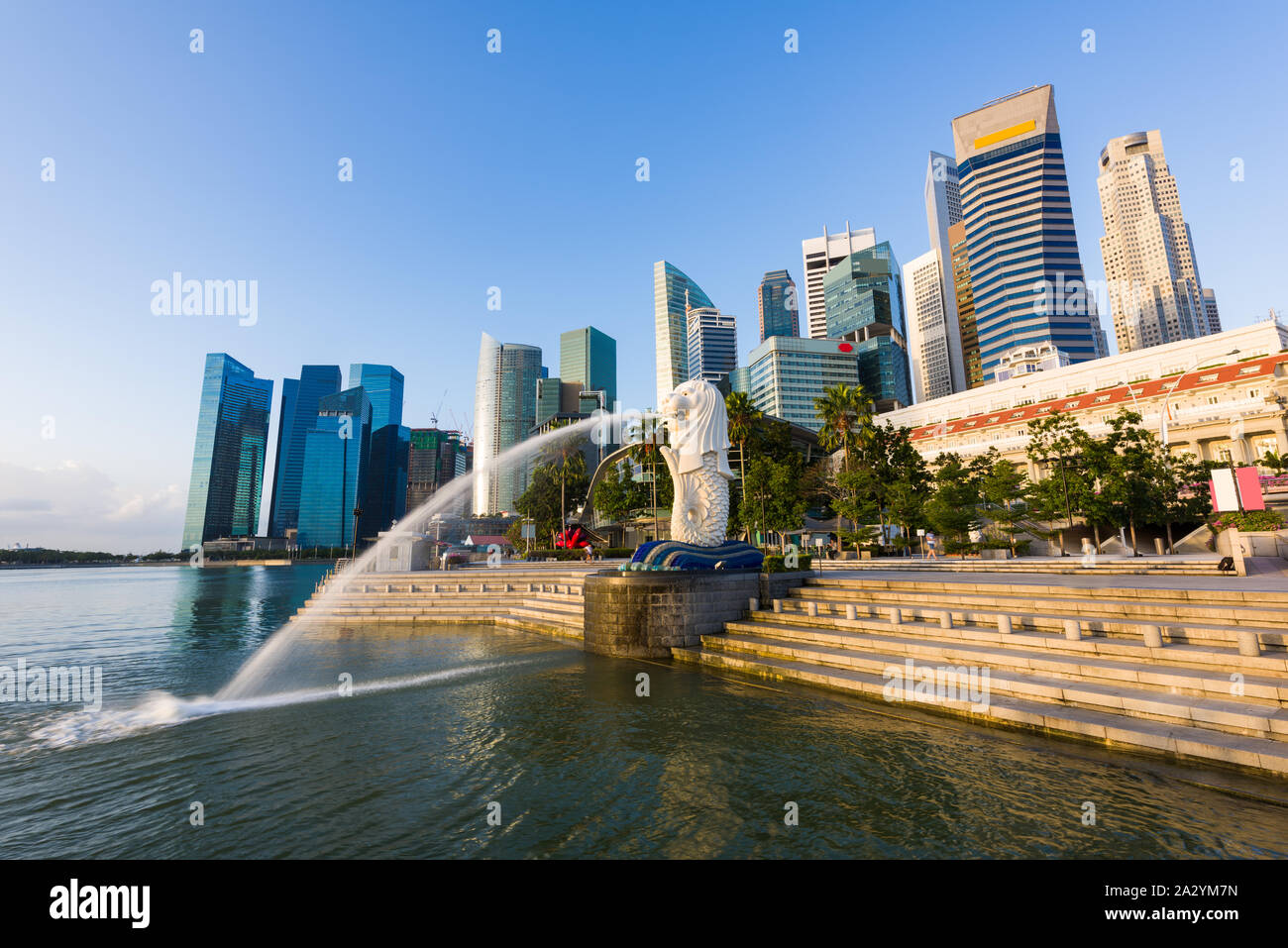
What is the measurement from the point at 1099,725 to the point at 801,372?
445ft

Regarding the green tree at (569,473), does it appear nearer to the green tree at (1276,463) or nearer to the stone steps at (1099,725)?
the stone steps at (1099,725)

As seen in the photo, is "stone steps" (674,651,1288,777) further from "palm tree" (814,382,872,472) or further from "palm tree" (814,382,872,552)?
"palm tree" (814,382,872,472)

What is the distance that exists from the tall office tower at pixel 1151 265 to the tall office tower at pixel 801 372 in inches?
4920

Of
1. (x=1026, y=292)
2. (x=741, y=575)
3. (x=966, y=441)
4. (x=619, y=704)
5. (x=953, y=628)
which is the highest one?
(x=1026, y=292)

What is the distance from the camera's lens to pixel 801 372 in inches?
5330

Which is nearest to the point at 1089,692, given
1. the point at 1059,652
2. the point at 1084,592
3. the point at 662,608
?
the point at 1059,652

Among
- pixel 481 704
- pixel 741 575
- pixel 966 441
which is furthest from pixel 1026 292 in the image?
pixel 481 704

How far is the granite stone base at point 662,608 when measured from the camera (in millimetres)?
15023

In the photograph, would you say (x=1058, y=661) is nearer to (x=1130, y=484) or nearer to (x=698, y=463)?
(x=698, y=463)

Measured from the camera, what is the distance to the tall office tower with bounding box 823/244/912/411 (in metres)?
152

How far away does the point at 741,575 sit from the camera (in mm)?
16062
